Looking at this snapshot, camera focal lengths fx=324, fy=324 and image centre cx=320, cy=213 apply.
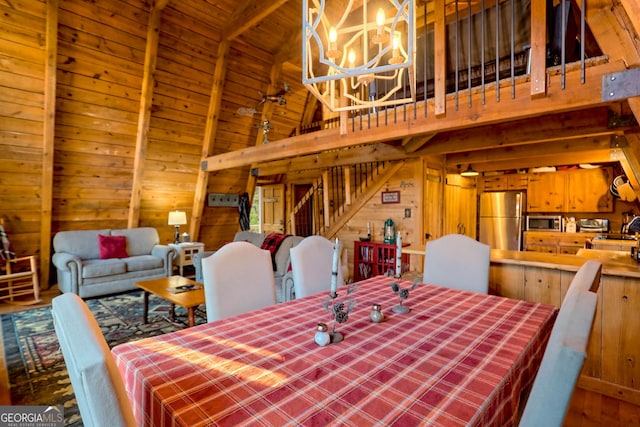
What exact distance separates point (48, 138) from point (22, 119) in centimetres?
32

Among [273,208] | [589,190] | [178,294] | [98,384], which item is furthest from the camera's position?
[273,208]

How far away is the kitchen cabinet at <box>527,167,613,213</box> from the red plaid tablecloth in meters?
4.88

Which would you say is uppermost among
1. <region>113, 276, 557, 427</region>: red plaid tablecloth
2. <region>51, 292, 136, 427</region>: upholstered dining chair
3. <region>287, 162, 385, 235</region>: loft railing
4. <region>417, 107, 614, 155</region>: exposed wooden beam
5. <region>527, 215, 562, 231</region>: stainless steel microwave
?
<region>417, 107, 614, 155</region>: exposed wooden beam

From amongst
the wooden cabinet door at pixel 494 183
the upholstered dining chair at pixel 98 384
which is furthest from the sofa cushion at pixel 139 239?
the wooden cabinet door at pixel 494 183

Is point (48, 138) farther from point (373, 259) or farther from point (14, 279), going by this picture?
point (373, 259)

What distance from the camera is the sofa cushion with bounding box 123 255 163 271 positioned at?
15.9 ft

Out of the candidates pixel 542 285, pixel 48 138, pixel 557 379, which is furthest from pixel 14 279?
pixel 542 285

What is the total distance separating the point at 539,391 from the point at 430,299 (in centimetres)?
127

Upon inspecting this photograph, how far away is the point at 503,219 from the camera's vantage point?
6.00m

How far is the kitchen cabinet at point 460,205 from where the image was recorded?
5.40 metres

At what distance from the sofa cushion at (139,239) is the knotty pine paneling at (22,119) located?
3.69 ft

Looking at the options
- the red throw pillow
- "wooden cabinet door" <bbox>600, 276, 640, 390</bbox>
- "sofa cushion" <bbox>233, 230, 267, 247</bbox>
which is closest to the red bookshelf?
"sofa cushion" <bbox>233, 230, 267, 247</bbox>

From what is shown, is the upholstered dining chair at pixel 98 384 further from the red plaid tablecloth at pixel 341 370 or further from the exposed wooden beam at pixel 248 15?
the exposed wooden beam at pixel 248 15

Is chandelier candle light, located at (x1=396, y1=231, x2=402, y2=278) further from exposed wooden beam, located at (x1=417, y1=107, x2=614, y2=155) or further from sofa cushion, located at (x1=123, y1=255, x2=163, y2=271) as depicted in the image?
sofa cushion, located at (x1=123, y1=255, x2=163, y2=271)
